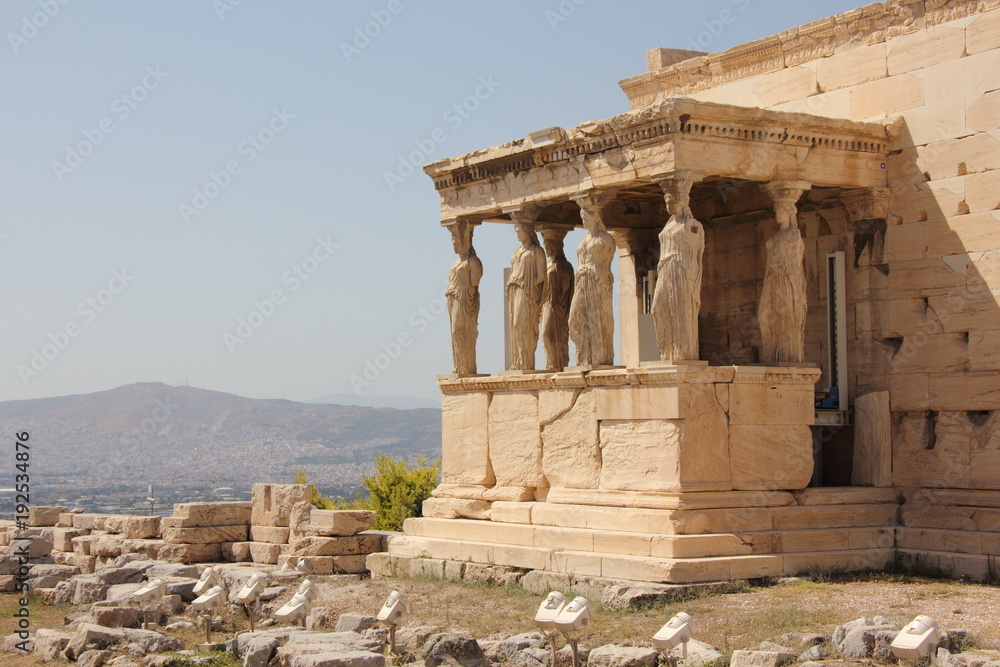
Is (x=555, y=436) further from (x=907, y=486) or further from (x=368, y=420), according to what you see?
(x=368, y=420)

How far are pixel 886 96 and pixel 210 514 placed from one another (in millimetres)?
9668

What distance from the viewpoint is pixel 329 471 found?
72.8 meters

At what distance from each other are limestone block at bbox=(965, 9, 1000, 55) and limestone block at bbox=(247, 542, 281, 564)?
981 cm

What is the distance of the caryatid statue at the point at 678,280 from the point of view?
13.0 m

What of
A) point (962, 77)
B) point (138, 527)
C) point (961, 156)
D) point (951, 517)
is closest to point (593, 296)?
point (961, 156)

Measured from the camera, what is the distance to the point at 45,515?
2070 centimetres

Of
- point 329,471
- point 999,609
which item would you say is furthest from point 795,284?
point 329,471

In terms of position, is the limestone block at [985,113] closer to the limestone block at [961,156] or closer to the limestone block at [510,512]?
the limestone block at [961,156]

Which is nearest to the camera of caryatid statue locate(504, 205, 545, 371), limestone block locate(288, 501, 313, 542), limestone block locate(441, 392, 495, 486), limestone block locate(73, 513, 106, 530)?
caryatid statue locate(504, 205, 545, 371)

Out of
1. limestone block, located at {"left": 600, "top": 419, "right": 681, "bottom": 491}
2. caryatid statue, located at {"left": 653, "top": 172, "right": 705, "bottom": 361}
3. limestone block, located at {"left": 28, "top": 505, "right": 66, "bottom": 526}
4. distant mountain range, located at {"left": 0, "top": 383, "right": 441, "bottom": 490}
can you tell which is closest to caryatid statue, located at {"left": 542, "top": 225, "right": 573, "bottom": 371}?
limestone block, located at {"left": 600, "top": 419, "right": 681, "bottom": 491}

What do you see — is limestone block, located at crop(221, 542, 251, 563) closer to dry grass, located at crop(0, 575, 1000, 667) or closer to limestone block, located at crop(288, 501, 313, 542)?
limestone block, located at crop(288, 501, 313, 542)

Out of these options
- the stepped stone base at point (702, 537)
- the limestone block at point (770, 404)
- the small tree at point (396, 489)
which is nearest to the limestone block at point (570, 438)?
the stepped stone base at point (702, 537)

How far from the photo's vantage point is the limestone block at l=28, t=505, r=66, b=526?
67.7 feet

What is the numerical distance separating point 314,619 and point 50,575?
18.0 feet
